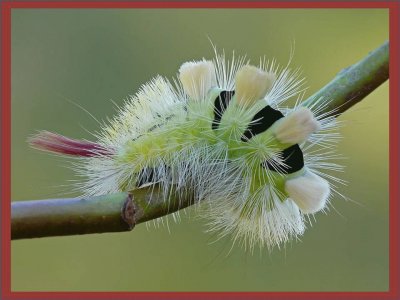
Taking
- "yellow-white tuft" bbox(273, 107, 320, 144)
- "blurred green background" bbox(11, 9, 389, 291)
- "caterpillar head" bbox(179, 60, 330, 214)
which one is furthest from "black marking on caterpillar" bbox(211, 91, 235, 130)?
"blurred green background" bbox(11, 9, 389, 291)

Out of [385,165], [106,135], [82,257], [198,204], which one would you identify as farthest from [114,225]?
[385,165]

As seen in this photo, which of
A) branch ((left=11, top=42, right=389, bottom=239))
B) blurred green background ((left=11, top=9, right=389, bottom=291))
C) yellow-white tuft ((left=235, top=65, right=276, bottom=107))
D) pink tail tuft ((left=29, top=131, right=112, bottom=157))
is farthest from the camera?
blurred green background ((left=11, top=9, right=389, bottom=291))

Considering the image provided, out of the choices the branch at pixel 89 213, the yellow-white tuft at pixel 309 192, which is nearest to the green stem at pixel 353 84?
the yellow-white tuft at pixel 309 192

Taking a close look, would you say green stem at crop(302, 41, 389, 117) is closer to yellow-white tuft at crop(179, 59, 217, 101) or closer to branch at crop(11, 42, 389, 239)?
yellow-white tuft at crop(179, 59, 217, 101)

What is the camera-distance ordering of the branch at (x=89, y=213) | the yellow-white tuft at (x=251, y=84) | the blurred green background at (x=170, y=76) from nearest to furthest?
the branch at (x=89, y=213) < the yellow-white tuft at (x=251, y=84) < the blurred green background at (x=170, y=76)

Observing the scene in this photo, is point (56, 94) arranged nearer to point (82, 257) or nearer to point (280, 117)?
point (82, 257)

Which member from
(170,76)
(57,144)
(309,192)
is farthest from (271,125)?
(170,76)

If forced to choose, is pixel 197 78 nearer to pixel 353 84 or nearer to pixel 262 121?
pixel 262 121

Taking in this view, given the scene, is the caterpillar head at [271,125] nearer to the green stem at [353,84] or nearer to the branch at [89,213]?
the green stem at [353,84]
